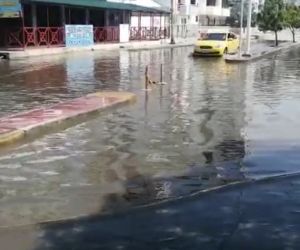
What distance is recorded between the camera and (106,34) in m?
46.8

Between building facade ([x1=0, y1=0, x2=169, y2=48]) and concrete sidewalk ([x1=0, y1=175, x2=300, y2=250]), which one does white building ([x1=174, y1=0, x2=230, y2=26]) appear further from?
concrete sidewalk ([x1=0, y1=175, x2=300, y2=250])

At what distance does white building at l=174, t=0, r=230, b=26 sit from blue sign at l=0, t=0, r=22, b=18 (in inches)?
1396

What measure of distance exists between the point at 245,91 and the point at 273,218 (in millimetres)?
11963

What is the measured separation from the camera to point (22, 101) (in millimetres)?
15297

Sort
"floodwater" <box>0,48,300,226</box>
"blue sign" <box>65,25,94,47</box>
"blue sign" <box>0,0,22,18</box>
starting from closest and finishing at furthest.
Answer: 1. "floodwater" <box>0,48,300,226</box>
2. "blue sign" <box>0,0,22,18</box>
3. "blue sign" <box>65,25,94,47</box>

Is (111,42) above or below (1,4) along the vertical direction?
below

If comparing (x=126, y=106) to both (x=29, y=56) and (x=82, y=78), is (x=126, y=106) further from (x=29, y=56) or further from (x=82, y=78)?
(x=29, y=56)

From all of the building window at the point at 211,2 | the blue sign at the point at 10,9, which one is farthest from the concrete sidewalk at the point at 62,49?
the building window at the point at 211,2

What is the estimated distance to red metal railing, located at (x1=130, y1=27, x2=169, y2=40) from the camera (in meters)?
51.5

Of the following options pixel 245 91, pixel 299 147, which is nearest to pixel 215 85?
pixel 245 91

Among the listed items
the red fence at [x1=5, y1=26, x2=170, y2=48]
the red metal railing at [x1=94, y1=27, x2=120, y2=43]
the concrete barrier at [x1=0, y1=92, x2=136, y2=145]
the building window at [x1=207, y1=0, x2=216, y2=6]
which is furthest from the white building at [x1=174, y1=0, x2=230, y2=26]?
the concrete barrier at [x1=0, y1=92, x2=136, y2=145]

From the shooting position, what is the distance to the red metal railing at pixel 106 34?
1806 inches

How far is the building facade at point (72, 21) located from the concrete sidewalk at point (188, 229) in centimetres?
2820

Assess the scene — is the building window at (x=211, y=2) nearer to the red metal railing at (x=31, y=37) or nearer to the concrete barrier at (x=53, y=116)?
the red metal railing at (x=31, y=37)
